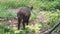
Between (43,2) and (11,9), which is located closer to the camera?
(11,9)

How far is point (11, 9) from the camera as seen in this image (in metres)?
10.8

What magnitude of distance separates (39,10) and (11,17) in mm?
1973

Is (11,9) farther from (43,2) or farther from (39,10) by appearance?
(43,2)

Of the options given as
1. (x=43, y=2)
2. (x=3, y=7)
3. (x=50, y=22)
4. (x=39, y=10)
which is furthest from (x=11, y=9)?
(x=50, y=22)

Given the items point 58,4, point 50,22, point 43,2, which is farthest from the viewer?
point 43,2

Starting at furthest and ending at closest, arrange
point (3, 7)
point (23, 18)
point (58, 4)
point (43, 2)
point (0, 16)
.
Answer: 1. point (43, 2)
2. point (58, 4)
3. point (3, 7)
4. point (0, 16)
5. point (23, 18)

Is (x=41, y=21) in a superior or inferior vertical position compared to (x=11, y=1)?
inferior

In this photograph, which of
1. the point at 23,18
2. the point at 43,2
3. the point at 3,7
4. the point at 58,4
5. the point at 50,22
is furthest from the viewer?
the point at 43,2

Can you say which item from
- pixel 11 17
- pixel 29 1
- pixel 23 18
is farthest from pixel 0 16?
pixel 29 1

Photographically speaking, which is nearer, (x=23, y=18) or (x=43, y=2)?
(x=23, y=18)

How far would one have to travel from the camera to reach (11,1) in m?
11.7

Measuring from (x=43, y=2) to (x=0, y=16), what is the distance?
11.9ft

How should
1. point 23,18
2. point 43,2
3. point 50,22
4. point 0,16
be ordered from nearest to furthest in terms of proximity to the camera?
point 23,18 < point 50,22 < point 0,16 < point 43,2

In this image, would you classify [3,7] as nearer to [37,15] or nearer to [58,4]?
[37,15]
